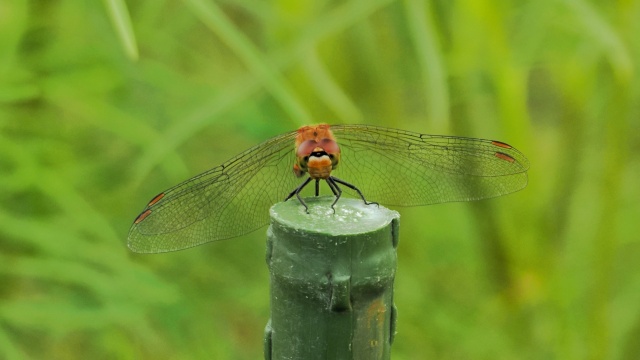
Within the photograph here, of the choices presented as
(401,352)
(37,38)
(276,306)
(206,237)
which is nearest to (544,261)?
(401,352)

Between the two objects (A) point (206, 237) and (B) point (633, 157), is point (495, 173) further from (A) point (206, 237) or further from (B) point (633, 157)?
(B) point (633, 157)

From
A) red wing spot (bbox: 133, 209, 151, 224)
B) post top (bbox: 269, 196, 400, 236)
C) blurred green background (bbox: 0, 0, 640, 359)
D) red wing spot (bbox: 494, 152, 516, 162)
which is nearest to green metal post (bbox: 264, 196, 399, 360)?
post top (bbox: 269, 196, 400, 236)

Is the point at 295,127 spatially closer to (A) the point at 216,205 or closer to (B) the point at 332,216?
(A) the point at 216,205

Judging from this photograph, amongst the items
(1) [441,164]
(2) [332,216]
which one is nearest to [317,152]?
(2) [332,216]

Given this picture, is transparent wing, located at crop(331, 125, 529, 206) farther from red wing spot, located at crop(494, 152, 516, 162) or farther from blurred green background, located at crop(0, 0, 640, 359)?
blurred green background, located at crop(0, 0, 640, 359)

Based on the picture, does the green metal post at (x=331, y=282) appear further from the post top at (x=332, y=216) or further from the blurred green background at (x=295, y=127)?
the blurred green background at (x=295, y=127)

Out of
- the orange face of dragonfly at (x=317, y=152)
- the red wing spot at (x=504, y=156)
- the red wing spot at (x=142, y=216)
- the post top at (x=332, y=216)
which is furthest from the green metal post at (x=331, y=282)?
the red wing spot at (x=504, y=156)
